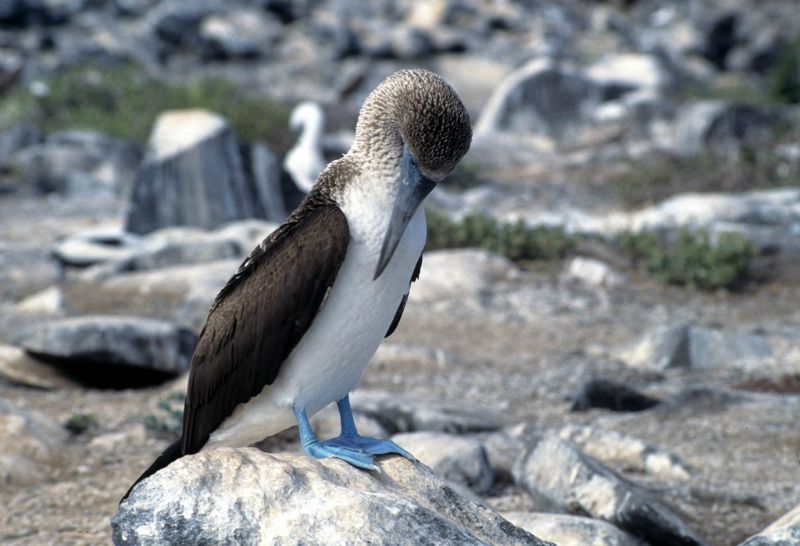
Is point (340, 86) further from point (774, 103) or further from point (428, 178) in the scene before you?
point (428, 178)

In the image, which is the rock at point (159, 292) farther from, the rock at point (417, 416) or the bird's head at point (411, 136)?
the bird's head at point (411, 136)

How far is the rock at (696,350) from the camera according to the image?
7.71 metres

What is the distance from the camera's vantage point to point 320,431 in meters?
6.14

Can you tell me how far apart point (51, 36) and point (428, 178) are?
973 inches

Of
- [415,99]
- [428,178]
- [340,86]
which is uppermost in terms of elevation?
[415,99]

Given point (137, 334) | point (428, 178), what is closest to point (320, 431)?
point (137, 334)

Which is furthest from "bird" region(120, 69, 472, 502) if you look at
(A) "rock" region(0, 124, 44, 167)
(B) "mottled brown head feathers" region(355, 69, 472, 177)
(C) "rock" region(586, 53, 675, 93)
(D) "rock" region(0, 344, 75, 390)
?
(C) "rock" region(586, 53, 675, 93)

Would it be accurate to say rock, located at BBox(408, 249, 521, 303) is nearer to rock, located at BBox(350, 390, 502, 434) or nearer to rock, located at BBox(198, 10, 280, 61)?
rock, located at BBox(350, 390, 502, 434)

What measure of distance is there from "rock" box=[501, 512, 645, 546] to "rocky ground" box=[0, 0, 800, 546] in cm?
1

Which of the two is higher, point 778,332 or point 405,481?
point 405,481

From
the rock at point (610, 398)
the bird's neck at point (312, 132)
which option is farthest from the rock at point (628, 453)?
the bird's neck at point (312, 132)

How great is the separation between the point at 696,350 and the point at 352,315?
4667mm

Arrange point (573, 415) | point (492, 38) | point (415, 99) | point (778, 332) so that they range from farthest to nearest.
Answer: point (492, 38), point (778, 332), point (573, 415), point (415, 99)

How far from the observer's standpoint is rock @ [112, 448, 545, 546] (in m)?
3.19
